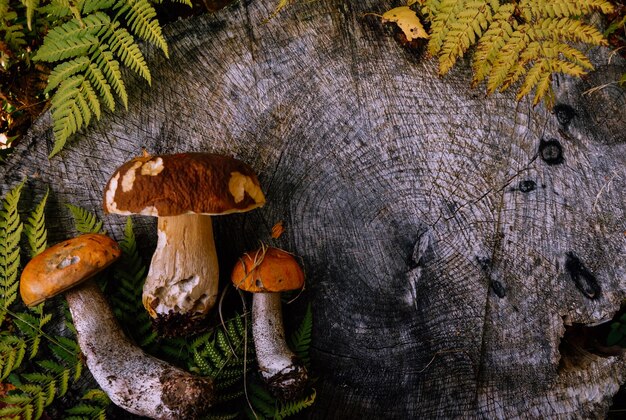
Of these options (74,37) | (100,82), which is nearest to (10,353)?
(100,82)

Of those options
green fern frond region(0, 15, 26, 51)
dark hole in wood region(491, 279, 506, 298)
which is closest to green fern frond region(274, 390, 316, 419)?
dark hole in wood region(491, 279, 506, 298)

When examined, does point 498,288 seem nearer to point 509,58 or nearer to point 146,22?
point 509,58

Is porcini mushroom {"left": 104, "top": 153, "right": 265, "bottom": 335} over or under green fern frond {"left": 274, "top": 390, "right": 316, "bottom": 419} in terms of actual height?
over

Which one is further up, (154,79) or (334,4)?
(334,4)

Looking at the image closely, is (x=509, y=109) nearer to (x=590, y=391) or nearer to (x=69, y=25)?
(x=590, y=391)

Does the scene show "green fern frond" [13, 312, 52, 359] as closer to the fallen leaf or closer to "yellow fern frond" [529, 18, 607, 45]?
the fallen leaf

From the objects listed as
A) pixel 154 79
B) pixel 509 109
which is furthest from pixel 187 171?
pixel 509 109
